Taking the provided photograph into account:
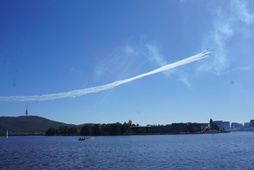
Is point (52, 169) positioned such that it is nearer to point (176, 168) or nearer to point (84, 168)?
point (84, 168)

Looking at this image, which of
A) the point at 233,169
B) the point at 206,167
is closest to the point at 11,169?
the point at 206,167

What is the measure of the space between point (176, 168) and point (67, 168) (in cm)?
2716

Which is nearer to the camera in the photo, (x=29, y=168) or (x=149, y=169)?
(x=149, y=169)

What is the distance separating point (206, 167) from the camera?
56.8m

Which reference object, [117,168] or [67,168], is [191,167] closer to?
[117,168]

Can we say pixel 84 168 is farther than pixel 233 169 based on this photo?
Yes

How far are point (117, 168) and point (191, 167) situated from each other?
18.3 metres

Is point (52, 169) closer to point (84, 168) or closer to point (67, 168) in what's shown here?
point (67, 168)

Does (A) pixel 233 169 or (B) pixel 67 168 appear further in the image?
(B) pixel 67 168

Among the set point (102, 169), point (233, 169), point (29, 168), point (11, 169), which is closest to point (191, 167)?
point (233, 169)

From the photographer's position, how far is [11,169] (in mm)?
58375

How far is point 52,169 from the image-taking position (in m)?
57.3

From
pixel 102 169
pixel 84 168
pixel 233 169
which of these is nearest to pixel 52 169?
pixel 84 168

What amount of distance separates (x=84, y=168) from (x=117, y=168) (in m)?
8.28
